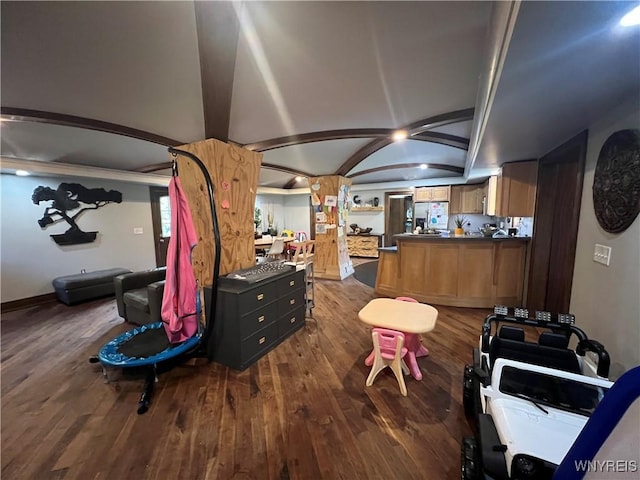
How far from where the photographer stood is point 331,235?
18.4 feet

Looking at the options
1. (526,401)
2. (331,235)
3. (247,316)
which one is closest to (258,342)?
(247,316)

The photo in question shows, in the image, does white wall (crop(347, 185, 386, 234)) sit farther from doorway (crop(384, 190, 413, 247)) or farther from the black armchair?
the black armchair

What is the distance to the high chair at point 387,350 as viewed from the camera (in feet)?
6.88

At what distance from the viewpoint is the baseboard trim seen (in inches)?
160

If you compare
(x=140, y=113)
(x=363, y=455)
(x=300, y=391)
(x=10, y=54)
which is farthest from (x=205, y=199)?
(x=363, y=455)

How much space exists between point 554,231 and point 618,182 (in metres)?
1.76

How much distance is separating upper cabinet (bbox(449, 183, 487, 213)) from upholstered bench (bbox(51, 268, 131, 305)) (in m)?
7.82

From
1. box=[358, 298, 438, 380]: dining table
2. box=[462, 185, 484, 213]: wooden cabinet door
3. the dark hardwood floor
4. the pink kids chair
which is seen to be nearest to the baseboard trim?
the dark hardwood floor

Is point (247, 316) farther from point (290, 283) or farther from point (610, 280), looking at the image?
point (610, 280)

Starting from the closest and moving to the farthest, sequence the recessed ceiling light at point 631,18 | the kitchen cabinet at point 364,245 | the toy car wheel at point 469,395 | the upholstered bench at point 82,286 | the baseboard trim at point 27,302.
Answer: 1. the recessed ceiling light at point 631,18
2. the toy car wheel at point 469,395
3. the baseboard trim at point 27,302
4. the upholstered bench at point 82,286
5. the kitchen cabinet at point 364,245

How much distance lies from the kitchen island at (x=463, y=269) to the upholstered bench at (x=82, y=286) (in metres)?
5.15

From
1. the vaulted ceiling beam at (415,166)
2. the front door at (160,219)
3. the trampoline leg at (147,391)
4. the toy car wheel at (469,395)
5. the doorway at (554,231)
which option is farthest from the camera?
the front door at (160,219)

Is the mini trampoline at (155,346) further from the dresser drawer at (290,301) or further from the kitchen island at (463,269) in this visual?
the kitchen island at (463,269)

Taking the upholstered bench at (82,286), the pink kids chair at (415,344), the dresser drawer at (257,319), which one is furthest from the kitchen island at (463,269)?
the upholstered bench at (82,286)
